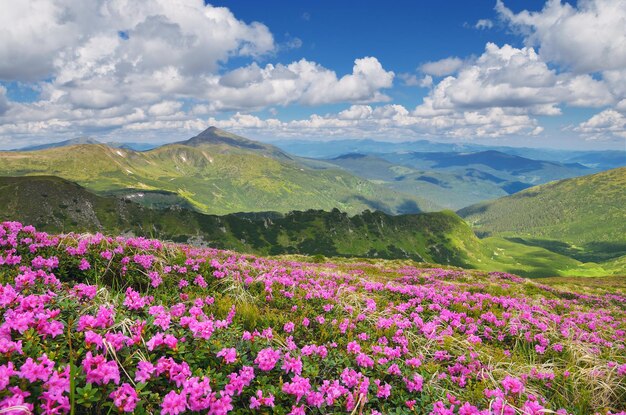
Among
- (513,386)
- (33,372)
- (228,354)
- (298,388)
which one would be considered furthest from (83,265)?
(513,386)

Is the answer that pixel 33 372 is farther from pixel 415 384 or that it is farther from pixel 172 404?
pixel 415 384

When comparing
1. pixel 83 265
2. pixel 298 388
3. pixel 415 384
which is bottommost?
pixel 415 384

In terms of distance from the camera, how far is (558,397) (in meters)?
7.12

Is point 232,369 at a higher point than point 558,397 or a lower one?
higher

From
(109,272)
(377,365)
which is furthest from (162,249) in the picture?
(377,365)

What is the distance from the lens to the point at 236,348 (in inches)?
229

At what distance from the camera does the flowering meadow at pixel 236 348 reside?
4.09m

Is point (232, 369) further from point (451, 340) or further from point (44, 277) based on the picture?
point (451, 340)

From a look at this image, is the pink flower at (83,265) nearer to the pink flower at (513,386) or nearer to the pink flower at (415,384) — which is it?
the pink flower at (415,384)

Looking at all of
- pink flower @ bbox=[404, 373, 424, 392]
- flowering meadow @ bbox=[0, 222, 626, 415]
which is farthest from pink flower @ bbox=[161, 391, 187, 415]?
pink flower @ bbox=[404, 373, 424, 392]

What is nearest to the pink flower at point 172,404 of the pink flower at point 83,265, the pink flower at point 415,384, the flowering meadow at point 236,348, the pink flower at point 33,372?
the flowering meadow at point 236,348

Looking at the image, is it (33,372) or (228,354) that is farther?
(228,354)

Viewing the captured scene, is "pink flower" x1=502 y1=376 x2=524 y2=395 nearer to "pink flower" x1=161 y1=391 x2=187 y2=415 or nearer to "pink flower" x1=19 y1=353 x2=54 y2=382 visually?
"pink flower" x1=161 y1=391 x2=187 y2=415

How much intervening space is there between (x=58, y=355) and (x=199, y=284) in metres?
6.28
